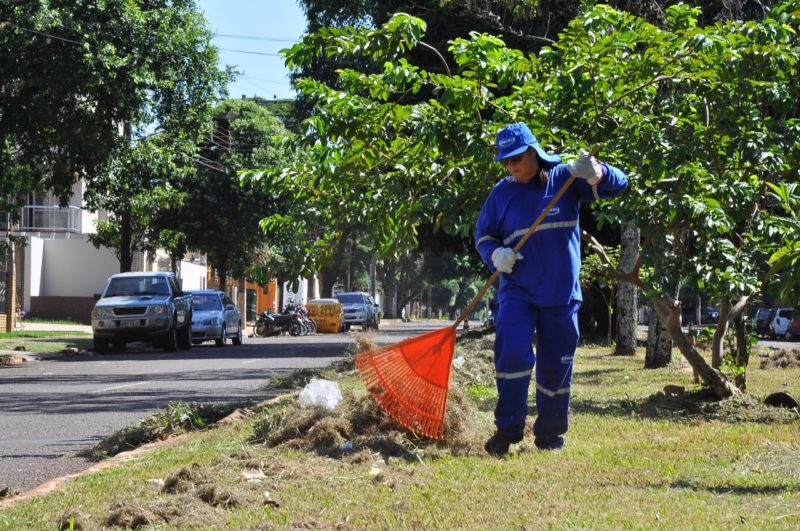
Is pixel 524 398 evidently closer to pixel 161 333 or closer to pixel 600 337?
pixel 161 333

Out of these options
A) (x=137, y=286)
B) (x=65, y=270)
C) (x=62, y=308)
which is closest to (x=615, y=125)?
(x=137, y=286)

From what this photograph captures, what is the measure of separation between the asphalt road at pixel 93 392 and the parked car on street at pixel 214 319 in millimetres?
3896

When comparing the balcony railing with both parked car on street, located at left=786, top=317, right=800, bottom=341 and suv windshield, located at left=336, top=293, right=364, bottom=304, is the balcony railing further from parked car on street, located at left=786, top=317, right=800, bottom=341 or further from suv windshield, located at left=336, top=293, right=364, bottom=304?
parked car on street, located at left=786, top=317, right=800, bottom=341

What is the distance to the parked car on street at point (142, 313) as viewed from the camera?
926 inches

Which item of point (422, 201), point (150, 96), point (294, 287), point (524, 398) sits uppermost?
point (150, 96)

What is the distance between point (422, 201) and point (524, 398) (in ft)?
9.27

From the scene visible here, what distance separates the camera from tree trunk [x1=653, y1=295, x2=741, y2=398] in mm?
9359

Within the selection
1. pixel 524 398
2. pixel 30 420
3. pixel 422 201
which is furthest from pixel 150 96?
pixel 524 398

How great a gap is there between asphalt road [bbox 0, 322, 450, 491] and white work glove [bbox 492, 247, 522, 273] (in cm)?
195

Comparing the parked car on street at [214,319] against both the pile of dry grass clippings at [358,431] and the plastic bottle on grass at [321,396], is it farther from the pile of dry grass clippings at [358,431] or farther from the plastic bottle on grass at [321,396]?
the pile of dry grass clippings at [358,431]

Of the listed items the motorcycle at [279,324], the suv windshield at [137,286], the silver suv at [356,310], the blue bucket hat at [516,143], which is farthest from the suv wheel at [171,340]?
the silver suv at [356,310]

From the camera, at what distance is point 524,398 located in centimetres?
645

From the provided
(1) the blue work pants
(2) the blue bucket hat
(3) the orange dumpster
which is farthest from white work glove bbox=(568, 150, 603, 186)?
(3) the orange dumpster

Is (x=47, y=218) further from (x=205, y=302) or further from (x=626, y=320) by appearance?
(x=626, y=320)
